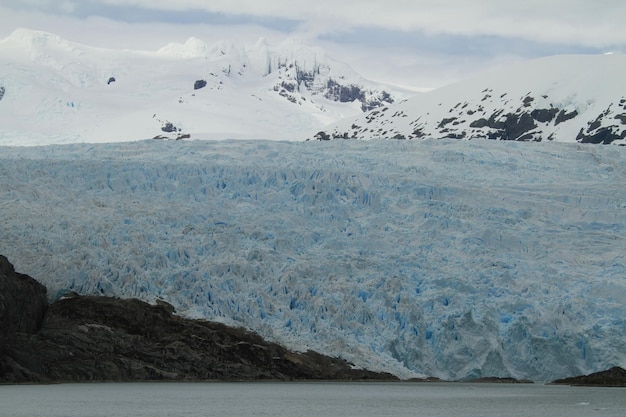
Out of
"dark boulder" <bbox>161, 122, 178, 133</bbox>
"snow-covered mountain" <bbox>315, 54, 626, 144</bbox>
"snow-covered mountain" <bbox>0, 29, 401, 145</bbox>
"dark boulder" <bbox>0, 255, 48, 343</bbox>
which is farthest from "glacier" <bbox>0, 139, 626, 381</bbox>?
"dark boulder" <bbox>161, 122, 178, 133</bbox>

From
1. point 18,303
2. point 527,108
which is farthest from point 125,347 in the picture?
point 527,108

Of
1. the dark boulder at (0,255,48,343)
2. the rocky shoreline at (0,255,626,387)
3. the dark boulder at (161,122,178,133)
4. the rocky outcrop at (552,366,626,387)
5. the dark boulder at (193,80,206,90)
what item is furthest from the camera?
the dark boulder at (193,80,206,90)

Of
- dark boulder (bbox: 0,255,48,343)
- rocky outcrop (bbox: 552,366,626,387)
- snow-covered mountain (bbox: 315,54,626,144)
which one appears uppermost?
snow-covered mountain (bbox: 315,54,626,144)

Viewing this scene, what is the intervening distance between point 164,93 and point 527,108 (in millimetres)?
79352

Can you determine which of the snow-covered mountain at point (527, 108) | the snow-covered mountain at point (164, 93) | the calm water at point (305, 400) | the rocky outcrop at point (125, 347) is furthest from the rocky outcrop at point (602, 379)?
the snow-covered mountain at point (164, 93)

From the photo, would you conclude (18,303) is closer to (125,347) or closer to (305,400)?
(125,347)

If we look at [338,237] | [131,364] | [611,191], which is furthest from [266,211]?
[611,191]

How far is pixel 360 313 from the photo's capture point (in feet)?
107

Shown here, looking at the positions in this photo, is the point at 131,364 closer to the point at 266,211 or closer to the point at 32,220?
the point at 32,220

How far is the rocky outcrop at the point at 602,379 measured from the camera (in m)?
32.6

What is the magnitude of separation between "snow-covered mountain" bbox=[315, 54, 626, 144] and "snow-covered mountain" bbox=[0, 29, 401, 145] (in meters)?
22.4

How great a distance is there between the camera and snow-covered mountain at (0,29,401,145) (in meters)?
140

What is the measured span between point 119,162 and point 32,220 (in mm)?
6803

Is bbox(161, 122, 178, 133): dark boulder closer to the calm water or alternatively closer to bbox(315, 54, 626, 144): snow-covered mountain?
bbox(315, 54, 626, 144): snow-covered mountain
